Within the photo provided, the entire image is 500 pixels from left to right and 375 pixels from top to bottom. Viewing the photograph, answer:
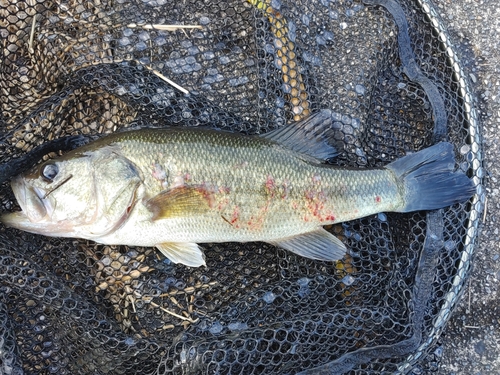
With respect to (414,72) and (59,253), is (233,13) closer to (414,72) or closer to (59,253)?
(414,72)

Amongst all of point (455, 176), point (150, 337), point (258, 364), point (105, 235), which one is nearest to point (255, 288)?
point (258, 364)

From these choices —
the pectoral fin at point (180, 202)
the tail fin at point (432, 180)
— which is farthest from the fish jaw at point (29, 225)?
the tail fin at point (432, 180)

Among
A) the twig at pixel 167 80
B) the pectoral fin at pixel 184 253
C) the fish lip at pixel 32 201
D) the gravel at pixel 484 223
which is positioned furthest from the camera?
the gravel at pixel 484 223

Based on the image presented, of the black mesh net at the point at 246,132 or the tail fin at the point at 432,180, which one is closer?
the black mesh net at the point at 246,132

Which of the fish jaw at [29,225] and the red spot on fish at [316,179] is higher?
the red spot on fish at [316,179]

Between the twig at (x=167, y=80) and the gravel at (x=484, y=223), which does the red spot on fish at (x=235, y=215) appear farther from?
the gravel at (x=484, y=223)

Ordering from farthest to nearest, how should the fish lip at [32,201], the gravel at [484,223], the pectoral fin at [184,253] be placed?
1. the gravel at [484,223]
2. the pectoral fin at [184,253]
3. the fish lip at [32,201]

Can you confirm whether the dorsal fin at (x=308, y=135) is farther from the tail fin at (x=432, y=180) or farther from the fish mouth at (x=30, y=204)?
the fish mouth at (x=30, y=204)
